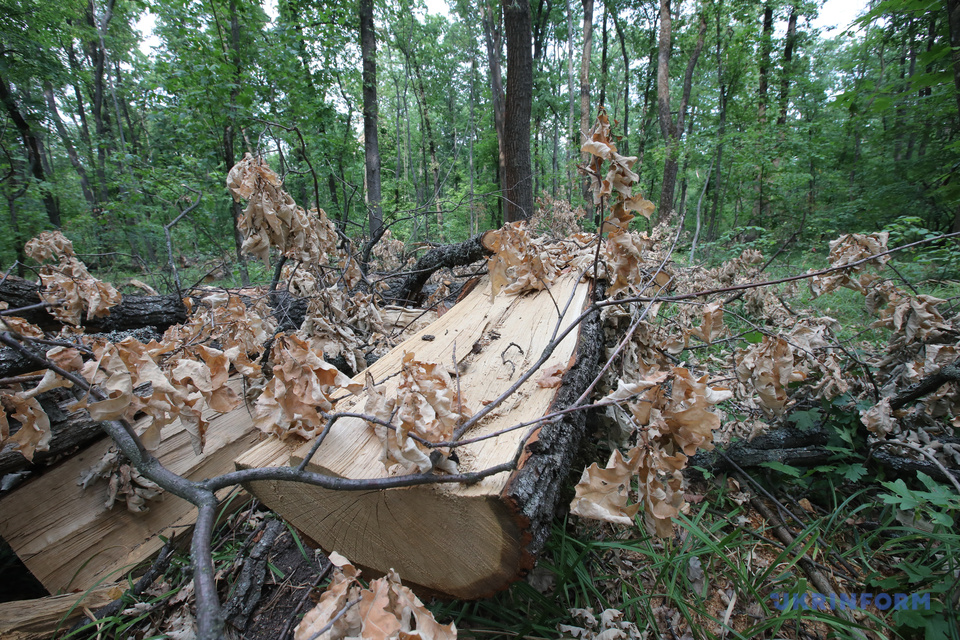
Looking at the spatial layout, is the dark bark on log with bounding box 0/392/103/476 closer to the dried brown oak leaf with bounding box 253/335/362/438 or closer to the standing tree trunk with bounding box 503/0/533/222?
the dried brown oak leaf with bounding box 253/335/362/438

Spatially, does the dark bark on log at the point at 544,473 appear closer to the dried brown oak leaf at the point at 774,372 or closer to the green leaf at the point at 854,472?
the dried brown oak leaf at the point at 774,372

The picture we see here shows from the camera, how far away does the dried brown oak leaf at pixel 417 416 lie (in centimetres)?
88

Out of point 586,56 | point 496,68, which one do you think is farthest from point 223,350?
point 586,56

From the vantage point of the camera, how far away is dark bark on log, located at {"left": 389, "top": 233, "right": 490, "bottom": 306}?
2.93 meters

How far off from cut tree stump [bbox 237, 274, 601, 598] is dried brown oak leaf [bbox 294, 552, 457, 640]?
17 centimetres

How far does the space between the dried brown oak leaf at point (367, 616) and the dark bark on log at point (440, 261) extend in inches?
88.4

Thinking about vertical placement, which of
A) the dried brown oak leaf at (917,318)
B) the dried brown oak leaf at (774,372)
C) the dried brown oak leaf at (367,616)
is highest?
the dried brown oak leaf at (917,318)

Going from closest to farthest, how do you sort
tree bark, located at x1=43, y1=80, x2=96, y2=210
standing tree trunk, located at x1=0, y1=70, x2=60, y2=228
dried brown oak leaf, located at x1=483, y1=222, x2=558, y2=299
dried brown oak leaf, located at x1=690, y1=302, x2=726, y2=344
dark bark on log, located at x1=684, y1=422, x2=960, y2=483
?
dried brown oak leaf, located at x1=690, y1=302, x2=726, y2=344 → dark bark on log, located at x1=684, y1=422, x2=960, y2=483 → dried brown oak leaf, located at x1=483, y1=222, x2=558, y2=299 → standing tree trunk, located at x1=0, y1=70, x2=60, y2=228 → tree bark, located at x1=43, y1=80, x2=96, y2=210

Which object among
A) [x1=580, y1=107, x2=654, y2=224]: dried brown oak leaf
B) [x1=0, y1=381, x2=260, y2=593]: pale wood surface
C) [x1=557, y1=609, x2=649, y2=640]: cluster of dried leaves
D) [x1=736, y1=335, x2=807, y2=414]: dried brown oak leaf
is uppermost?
[x1=580, y1=107, x2=654, y2=224]: dried brown oak leaf

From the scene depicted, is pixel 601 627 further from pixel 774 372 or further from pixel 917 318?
pixel 917 318

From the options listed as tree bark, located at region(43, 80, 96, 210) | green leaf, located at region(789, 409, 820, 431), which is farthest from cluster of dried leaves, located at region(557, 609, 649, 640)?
tree bark, located at region(43, 80, 96, 210)

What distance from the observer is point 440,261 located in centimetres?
319

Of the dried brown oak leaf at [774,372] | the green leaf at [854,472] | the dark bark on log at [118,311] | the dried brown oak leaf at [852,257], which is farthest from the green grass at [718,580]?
the dark bark on log at [118,311]

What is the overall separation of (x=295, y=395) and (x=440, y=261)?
227 centimetres
